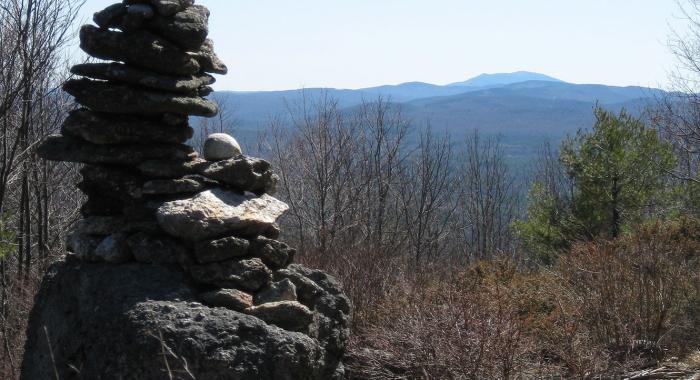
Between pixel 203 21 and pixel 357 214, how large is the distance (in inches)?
833

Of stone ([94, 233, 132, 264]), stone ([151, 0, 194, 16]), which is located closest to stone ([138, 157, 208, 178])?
stone ([94, 233, 132, 264])

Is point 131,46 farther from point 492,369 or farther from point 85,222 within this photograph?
point 492,369

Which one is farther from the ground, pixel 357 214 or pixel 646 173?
pixel 646 173

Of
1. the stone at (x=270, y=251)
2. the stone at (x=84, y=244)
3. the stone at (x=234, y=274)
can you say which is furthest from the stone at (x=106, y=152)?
the stone at (x=234, y=274)

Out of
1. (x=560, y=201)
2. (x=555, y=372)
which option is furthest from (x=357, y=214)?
(x=555, y=372)

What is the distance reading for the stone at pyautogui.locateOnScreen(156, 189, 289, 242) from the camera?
6.09 meters

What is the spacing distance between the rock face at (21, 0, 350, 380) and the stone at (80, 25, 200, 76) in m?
0.01

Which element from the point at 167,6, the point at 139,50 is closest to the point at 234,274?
the point at 139,50

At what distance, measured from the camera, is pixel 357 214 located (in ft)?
91.0

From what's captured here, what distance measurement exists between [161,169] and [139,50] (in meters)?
1.00

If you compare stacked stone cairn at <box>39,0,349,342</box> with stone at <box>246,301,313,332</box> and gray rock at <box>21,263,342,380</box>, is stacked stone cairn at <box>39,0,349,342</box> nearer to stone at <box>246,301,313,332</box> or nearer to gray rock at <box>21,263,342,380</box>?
stone at <box>246,301,313,332</box>

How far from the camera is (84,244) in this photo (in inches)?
260

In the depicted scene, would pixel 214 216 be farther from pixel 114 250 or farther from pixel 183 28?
pixel 183 28

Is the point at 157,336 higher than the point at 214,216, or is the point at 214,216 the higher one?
the point at 214,216
